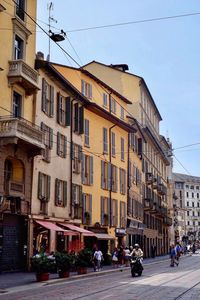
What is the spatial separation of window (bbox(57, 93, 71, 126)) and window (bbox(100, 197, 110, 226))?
30.0 ft

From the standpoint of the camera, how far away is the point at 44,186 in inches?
1224

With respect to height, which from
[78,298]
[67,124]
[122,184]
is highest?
[67,124]

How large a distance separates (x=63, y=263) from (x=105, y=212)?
18.7 m

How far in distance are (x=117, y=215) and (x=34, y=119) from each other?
57.5 ft

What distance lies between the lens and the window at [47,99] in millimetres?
31334

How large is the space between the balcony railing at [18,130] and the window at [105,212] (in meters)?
14.7

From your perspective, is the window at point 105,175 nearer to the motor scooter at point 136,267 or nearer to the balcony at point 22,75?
the balcony at point 22,75

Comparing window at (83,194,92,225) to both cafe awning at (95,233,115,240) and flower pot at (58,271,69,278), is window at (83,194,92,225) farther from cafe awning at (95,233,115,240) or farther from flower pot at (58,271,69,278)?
flower pot at (58,271,69,278)

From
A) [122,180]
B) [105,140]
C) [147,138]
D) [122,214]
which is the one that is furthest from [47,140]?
[147,138]

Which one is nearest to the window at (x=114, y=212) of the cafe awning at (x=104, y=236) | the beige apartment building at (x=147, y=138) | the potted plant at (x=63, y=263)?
the cafe awning at (x=104, y=236)

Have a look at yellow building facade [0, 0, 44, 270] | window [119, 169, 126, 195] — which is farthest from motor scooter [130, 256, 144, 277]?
window [119, 169, 126, 195]

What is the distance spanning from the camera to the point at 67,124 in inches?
1380

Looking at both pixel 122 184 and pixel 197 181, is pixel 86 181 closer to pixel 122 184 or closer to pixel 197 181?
pixel 122 184

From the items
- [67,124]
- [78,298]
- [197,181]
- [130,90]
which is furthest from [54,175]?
[197,181]
